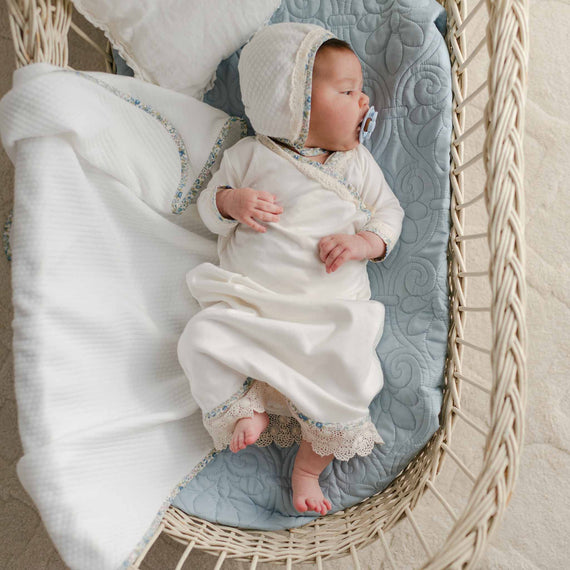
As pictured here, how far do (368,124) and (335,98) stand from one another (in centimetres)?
10

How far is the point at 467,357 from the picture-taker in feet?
4.40

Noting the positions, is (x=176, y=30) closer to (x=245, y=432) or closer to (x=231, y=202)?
(x=231, y=202)

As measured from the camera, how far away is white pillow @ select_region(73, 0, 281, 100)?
102cm

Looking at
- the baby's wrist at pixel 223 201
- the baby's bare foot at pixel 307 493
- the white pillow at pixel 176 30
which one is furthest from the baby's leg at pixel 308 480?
the white pillow at pixel 176 30

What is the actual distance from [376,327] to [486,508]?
1.11 ft

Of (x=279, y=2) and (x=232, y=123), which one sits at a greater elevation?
(x=279, y=2)

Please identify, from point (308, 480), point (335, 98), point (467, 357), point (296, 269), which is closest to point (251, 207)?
point (296, 269)

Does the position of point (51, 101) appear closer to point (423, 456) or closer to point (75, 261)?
point (75, 261)

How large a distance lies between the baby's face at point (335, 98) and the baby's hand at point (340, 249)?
7.3 inches

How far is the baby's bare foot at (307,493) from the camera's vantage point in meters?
0.97

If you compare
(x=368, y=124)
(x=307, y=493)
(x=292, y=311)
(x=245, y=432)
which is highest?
(x=368, y=124)

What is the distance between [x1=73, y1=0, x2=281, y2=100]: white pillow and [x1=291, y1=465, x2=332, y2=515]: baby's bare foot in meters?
0.81

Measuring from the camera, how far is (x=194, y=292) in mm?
1019

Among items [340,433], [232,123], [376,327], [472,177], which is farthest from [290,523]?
[472,177]
